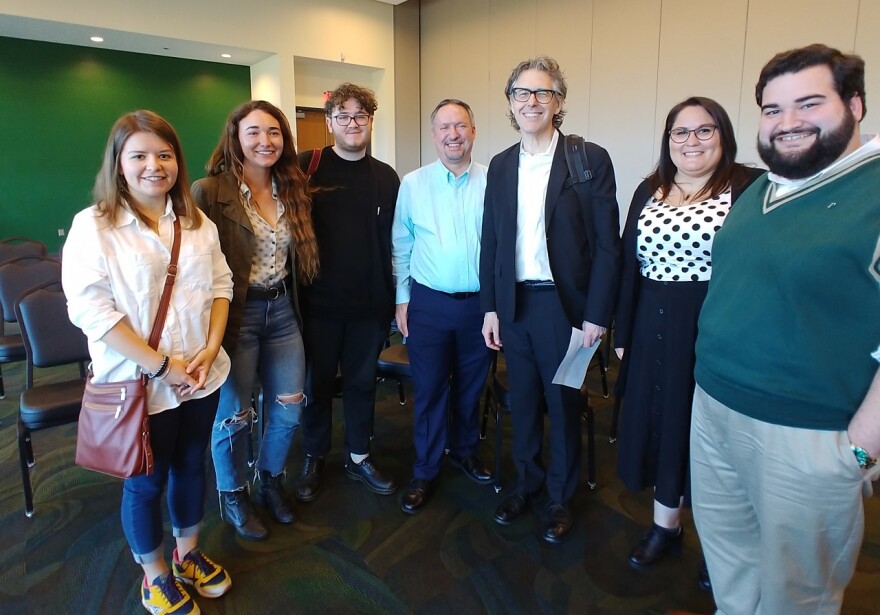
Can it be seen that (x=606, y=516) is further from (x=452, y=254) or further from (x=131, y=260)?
(x=131, y=260)

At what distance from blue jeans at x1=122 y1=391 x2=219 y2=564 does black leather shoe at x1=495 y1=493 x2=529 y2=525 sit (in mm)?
1151

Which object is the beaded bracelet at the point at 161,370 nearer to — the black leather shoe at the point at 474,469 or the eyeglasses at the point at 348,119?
the eyeglasses at the point at 348,119

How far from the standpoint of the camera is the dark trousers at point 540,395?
2.00m

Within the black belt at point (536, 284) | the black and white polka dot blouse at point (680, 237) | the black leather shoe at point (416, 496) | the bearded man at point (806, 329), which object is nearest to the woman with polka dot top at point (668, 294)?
the black and white polka dot blouse at point (680, 237)

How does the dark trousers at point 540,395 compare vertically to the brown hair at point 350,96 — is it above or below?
below

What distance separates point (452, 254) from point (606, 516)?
129 cm

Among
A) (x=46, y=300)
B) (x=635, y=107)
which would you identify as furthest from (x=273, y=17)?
(x=46, y=300)

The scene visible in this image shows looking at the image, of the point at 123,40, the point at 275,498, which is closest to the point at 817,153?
the point at 275,498

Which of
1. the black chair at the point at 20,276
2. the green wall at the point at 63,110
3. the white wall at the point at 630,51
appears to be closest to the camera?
the black chair at the point at 20,276

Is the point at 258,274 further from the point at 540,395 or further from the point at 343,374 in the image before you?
the point at 540,395

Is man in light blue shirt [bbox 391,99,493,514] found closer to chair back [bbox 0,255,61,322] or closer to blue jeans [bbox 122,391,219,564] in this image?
blue jeans [bbox 122,391,219,564]

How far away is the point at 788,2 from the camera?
4301 millimetres

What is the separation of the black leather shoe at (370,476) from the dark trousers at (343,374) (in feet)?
0.22

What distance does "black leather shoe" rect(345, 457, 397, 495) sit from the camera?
2.45m
